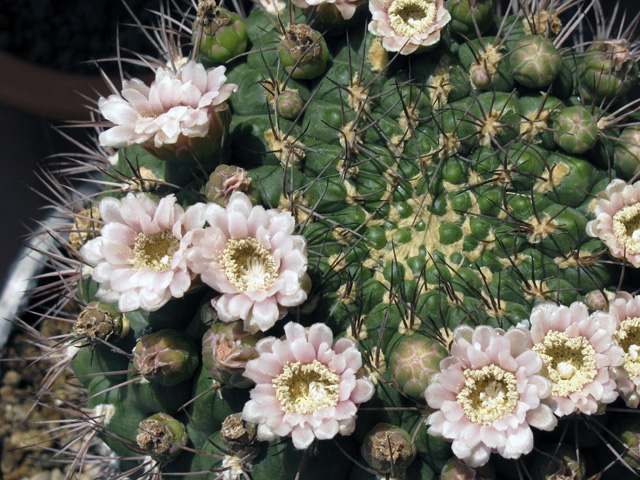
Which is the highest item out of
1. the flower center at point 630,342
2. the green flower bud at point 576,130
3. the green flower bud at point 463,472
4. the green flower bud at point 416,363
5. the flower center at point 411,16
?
the flower center at point 411,16

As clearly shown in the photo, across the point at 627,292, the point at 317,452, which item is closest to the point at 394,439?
the point at 317,452

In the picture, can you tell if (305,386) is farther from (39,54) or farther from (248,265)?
(39,54)

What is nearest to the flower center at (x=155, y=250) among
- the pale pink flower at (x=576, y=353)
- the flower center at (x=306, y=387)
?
the flower center at (x=306, y=387)

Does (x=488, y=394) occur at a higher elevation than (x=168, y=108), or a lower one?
lower

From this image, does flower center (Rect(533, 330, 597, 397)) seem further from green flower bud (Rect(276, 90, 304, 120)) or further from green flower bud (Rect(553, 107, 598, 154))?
green flower bud (Rect(276, 90, 304, 120))

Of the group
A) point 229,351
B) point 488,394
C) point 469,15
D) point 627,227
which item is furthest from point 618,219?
point 229,351

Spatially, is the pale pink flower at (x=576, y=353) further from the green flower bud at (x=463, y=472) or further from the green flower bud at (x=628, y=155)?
the green flower bud at (x=628, y=155)

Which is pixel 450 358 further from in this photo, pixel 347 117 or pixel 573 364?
pixel 347 117
